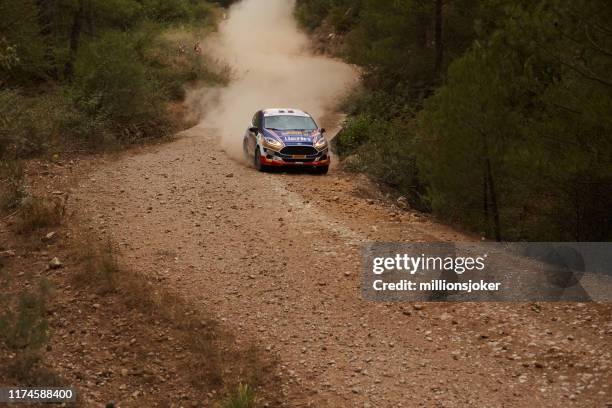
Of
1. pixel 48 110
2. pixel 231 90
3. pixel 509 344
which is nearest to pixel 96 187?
pixel 48 110

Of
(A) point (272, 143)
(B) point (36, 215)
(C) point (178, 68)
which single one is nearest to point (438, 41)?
(A) point (272, 143)

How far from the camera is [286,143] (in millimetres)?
19188

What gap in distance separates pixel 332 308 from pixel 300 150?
9188 mm

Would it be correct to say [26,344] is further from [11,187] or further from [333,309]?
[11,187]

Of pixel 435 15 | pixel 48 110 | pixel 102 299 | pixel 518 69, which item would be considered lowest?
pixel 102 299

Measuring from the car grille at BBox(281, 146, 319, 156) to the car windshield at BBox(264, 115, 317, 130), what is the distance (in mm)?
1122

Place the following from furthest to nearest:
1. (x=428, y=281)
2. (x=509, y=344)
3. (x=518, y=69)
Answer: (x=518, y=69), (x=428, y=281), (x=509, y=344)

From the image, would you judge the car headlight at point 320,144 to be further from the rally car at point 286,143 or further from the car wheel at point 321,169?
the car wheel at point 321,169

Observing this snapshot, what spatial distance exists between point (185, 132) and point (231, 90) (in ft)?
24.8

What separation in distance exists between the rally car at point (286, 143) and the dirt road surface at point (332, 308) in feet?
4.85

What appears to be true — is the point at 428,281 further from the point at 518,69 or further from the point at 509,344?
the point at 518,69

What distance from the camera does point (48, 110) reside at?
22250mm

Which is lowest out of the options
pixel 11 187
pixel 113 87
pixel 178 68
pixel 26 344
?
pixel 26 344

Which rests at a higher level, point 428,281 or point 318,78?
point 318,78
